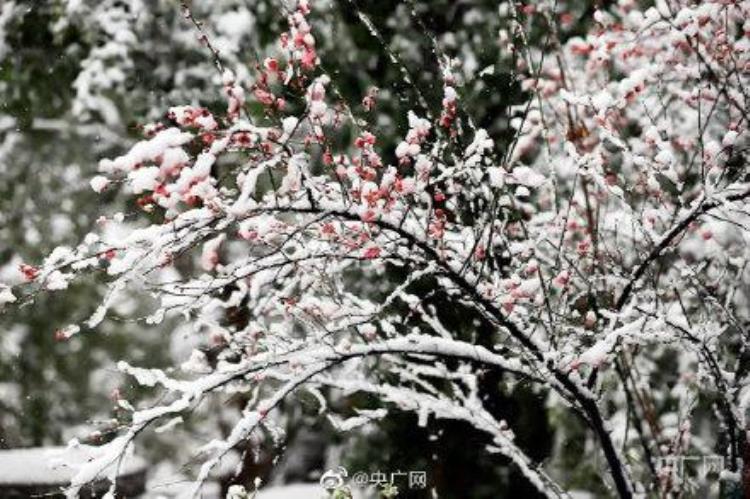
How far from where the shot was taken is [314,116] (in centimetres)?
292

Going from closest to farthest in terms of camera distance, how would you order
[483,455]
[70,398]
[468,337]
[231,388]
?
[231,388] < [468,337] < [483,455] < [70,398]

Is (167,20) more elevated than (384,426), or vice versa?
(167,20)

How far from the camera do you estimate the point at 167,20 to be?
7762 mm

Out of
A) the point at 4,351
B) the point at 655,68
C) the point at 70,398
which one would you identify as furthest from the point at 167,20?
the point at 70,398

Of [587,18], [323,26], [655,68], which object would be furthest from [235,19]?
[655,68]

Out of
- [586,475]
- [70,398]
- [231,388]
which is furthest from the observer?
[70,398]

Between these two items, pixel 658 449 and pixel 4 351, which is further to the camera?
pixel 4 351

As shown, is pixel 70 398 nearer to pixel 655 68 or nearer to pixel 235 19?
pixel 235 19

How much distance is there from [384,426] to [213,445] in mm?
4088

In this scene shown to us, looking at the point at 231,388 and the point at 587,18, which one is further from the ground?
the point at 587,18

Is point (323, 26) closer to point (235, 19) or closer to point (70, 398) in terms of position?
point (235, 19)

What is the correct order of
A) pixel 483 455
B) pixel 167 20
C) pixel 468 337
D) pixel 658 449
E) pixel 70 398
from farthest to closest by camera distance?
pixel 70 398 < pixel 167 20 < pixel 483 455 < pixel 468 337 < pixel 658 449

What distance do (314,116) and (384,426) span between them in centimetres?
491

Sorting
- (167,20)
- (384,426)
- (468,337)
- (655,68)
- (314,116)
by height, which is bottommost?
(384,426)
